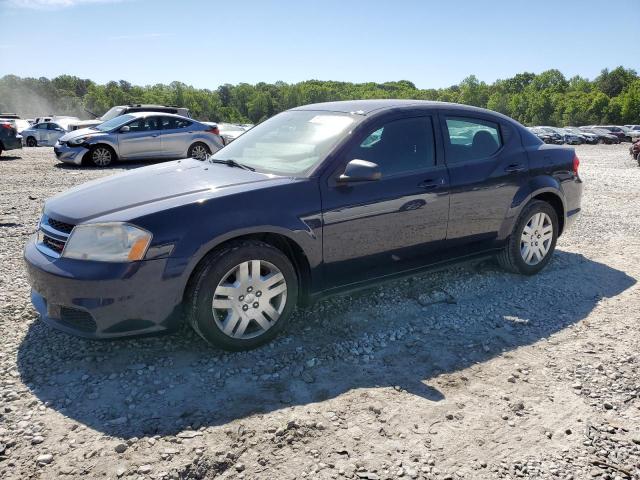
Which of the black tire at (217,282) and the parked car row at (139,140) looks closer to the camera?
the black tire at (217,282)

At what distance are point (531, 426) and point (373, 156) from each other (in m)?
2.12

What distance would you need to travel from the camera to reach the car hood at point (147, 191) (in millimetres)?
3244

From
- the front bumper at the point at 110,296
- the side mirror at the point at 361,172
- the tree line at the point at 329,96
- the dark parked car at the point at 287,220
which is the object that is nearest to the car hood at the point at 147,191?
the dark parked car at the point at 287,220

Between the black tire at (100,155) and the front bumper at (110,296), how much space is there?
418 inches

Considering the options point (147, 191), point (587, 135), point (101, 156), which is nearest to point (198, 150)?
point (101, 156)

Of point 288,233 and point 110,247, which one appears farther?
point 288,233

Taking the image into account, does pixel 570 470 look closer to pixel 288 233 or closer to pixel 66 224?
pixel 288 233

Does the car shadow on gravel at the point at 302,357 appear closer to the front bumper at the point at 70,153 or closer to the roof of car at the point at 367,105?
the roof of car at the point at 367,105

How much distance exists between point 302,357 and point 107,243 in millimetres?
1431

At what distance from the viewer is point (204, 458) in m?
2.46

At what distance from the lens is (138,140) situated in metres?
13.2

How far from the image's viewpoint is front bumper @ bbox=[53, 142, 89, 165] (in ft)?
41.9

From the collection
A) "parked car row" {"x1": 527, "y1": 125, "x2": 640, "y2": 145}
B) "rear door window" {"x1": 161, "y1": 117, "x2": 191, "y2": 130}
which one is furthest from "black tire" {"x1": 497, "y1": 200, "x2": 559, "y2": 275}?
"parked car row" {"x1": 527, "y1": 125, "x2": 640, "y2": 145}

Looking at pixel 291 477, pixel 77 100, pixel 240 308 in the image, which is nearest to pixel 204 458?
pixel 291 477
